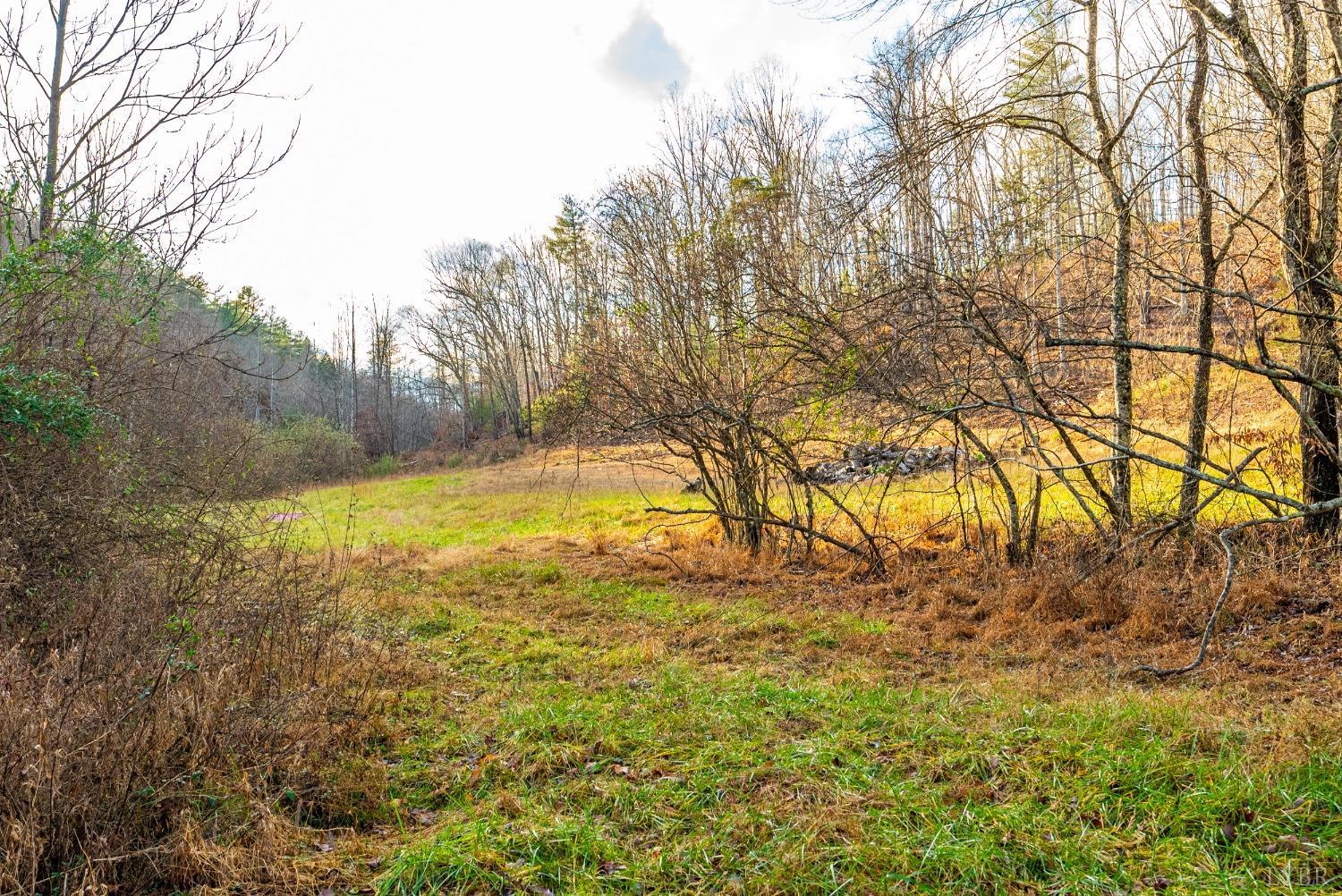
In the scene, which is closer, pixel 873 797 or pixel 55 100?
pixel 873 797

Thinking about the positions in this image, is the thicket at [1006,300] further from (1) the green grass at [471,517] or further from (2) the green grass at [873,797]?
(1) the green grass at [471,517]

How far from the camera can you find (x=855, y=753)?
415cm

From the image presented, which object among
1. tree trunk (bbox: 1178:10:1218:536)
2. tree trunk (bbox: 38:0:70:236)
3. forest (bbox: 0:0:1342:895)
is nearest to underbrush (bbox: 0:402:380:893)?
forest (bbox: 0:0:1342:895)

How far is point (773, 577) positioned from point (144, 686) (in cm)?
735

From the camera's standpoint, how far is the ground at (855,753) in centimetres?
302

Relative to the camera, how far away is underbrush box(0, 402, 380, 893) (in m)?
3.07

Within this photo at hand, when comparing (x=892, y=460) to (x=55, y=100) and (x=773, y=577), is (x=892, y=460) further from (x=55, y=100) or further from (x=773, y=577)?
(x=55, y=100)

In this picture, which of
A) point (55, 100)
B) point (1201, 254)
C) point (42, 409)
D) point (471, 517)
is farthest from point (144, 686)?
point (471, 517)

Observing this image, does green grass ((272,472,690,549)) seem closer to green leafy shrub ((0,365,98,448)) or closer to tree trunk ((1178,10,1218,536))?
green leafy shrub ((0,365,98,448))

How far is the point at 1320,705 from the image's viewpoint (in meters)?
4.44

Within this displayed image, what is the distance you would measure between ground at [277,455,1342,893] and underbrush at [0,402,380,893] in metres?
0.44

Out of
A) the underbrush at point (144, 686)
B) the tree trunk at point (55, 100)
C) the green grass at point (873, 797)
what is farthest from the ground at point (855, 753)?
the tree trunk at point (55, 100)

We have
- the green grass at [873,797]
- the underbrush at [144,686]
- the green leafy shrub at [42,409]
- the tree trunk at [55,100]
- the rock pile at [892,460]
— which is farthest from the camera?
the rock pile at [892,460]

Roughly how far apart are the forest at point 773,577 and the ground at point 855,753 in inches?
1.1
